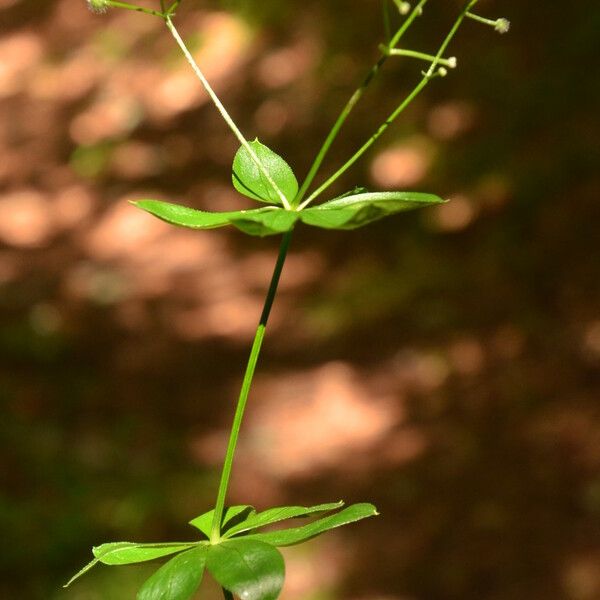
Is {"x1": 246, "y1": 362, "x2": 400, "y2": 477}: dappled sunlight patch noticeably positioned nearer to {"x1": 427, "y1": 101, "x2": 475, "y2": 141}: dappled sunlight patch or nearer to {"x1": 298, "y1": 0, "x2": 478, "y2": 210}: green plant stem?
{"x1": 427, "y1": 101, "x2": 475, "y2": 141}: dappled sunlight patch

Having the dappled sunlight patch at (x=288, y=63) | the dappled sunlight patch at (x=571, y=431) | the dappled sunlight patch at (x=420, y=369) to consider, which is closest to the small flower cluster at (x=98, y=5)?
the dappled sunlight patch at (x=571, y=431)

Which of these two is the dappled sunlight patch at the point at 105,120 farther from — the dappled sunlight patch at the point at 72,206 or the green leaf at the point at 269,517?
the green leaf at the point at 269,517

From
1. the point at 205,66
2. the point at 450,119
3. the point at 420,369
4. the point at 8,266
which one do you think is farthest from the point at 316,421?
the point at 205,66

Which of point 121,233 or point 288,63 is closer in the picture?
point 121,233

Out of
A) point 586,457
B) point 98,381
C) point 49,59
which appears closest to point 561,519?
point 586,457

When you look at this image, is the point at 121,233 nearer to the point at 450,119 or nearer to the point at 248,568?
the point at 450,119

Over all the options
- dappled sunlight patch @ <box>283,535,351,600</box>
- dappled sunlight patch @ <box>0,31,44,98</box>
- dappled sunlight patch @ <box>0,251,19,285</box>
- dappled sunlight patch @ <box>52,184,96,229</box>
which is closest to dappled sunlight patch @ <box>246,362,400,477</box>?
dappled sunlight patch @ <box>283,535,351,600</box>

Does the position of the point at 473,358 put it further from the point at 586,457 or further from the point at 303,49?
the point at 303,49
